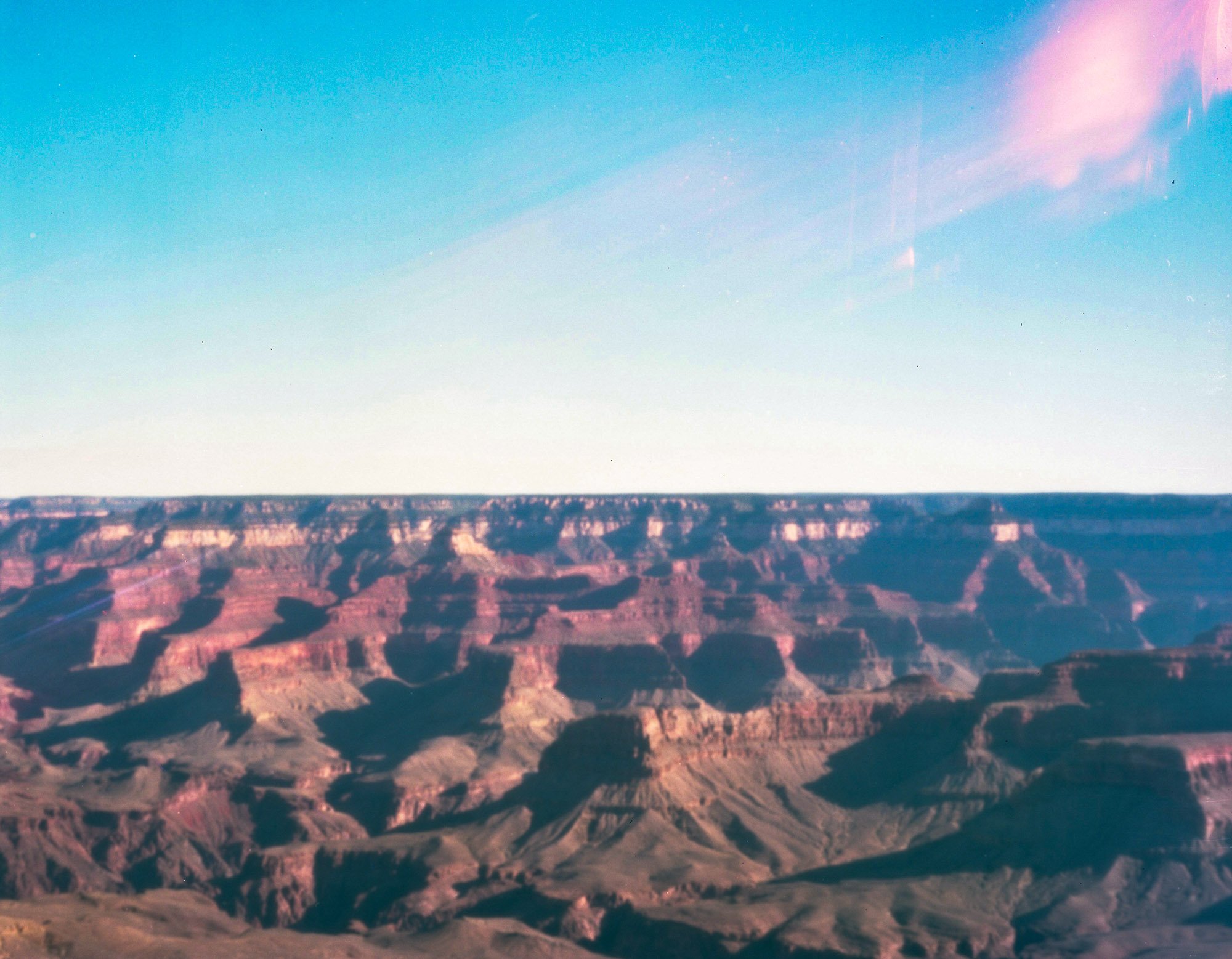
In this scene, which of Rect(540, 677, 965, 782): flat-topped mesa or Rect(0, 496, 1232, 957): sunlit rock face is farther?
Rect(540, 677, 965, 782): flat-topped mesa

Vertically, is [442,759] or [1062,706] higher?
[1062,706]

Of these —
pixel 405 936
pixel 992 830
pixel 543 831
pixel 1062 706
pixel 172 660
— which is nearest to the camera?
pixel 405 936

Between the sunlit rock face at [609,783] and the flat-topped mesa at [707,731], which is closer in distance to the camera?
the sunlit rock face at [609,783]

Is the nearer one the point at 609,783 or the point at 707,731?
the point at 609,783

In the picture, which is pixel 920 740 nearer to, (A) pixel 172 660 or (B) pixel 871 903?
(B) pixel 871 903

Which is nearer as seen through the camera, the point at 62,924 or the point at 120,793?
the point at 62,924

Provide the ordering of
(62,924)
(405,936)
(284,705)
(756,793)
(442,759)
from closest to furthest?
Answer: (62,924), (405,936), (756,793), (442,759), (284,705)

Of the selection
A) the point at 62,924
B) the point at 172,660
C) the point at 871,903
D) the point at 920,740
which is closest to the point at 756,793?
the point at 920,740

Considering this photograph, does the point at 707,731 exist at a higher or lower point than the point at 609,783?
higher
